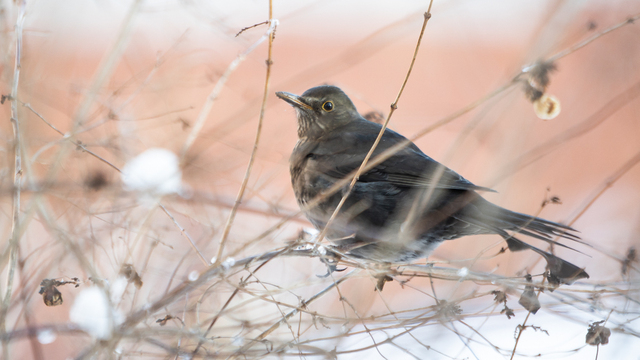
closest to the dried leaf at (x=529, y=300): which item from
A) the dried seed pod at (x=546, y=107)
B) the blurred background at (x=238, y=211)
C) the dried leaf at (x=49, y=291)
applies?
the blurred background at (x=238, y=211)

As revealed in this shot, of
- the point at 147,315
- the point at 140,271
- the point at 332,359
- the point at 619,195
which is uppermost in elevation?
the point at 619,195

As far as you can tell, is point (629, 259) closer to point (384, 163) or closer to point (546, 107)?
point (546, 107)

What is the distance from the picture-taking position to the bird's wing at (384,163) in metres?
2.73

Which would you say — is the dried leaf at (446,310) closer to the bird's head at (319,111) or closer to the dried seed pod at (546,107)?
the dried seed pod at (546,107)

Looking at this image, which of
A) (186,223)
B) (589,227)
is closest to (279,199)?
(186,223)

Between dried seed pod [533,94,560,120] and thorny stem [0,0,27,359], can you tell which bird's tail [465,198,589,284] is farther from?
thorny stem [0,0,27,359]

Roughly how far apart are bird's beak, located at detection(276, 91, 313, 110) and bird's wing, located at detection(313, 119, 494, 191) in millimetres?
290

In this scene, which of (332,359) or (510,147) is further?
(332,359)

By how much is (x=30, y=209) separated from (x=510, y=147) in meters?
1.39

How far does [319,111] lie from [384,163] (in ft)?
3.06

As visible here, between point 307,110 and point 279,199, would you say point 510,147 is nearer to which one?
point 279,199

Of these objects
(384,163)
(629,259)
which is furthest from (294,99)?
(629,259)

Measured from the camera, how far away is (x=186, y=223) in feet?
9.64

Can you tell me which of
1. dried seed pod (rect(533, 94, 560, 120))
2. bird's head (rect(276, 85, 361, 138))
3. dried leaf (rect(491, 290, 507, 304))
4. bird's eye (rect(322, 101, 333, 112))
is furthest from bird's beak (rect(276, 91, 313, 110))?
dried leaf (rect(491, 290, 507, 304))
